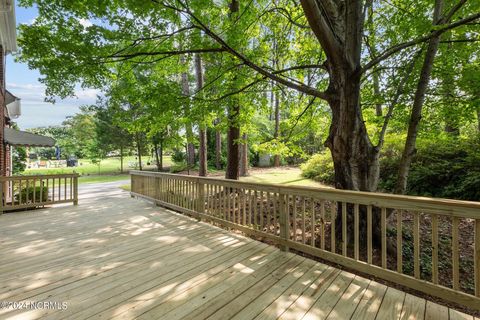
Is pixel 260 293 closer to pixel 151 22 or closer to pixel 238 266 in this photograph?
pixel 238 266

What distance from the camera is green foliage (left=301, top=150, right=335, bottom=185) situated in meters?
9.19

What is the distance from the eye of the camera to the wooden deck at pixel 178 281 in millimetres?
2047

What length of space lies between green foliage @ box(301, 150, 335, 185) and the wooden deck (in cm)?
620

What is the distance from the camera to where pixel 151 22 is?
4.07m

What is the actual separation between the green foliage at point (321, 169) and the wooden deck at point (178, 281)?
6.20 m

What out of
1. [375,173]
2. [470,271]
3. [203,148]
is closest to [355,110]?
[375,173]

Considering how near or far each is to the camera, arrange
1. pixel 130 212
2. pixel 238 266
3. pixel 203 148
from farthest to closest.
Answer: pixel 203 148, pixel 130 212, pixel 238 266

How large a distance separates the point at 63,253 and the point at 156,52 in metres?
3.41

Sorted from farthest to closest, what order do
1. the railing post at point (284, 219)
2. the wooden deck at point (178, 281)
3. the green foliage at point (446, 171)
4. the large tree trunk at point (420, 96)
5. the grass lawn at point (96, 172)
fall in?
the grass lawn at point (96, 172), the green foliage at point (446, 171), the large tree trunk at point (420, 96), the railing post at point (284, 219), the wooden deck at point (178, 281)

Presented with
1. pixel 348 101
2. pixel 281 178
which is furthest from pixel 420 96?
pixel 281 178

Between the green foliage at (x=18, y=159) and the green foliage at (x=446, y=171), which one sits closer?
the green foliage at (x=446, y=171)

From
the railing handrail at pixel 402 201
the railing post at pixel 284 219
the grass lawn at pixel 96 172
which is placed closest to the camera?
the railing handrail at pixel 402 201

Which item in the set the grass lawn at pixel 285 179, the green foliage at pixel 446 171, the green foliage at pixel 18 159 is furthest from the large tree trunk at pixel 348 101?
the green foliage at pixel 18 159

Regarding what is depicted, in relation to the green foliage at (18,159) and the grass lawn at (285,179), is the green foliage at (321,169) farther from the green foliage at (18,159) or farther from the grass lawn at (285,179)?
the green foliage at (18,159)
